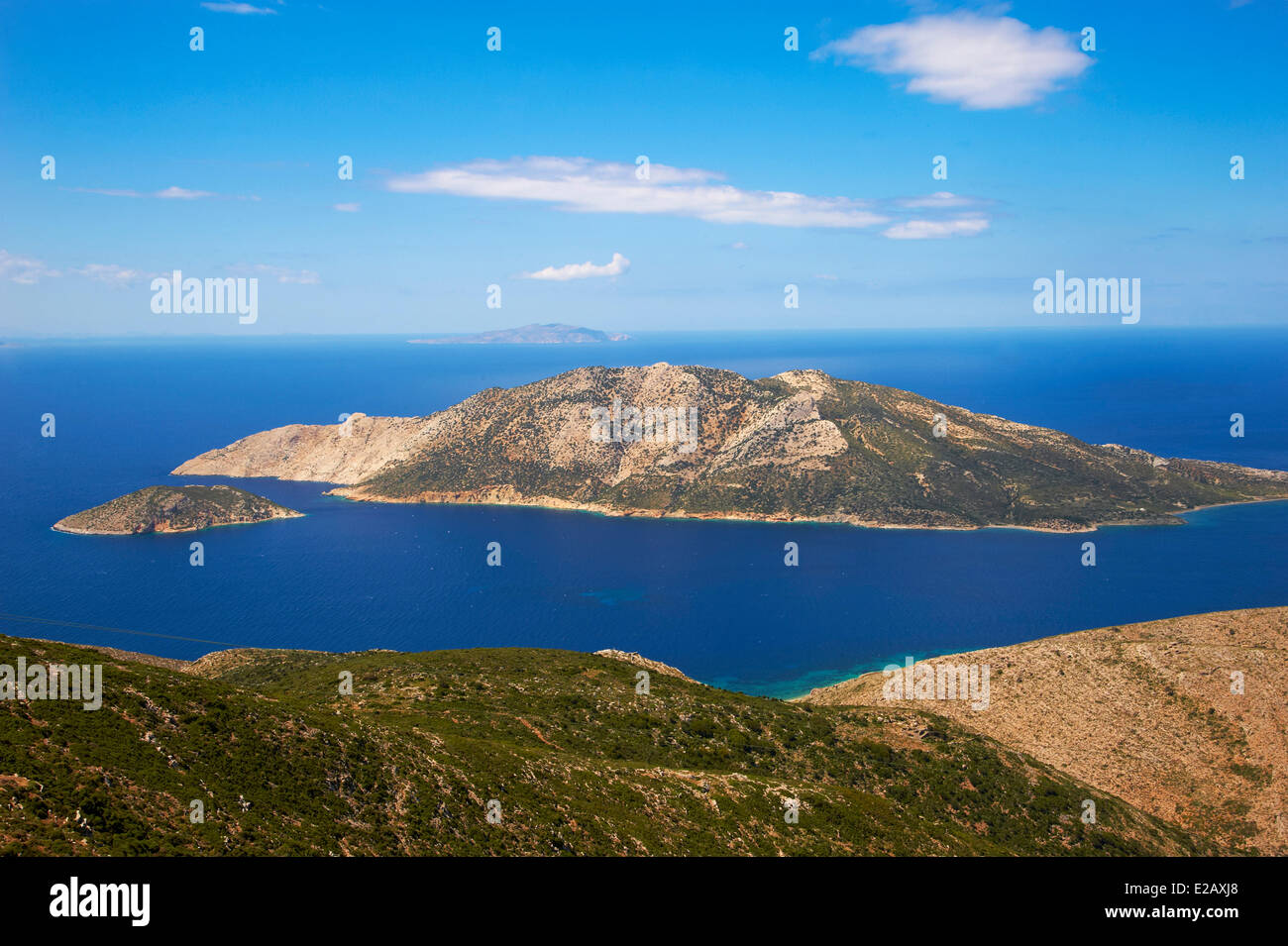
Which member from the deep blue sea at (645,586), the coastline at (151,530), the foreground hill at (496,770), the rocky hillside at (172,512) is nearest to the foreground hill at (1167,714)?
the foreground hill at (496,770)

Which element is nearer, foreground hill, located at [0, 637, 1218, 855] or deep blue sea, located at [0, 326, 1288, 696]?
foreground hill, located at [0, 637, 1218, 855]

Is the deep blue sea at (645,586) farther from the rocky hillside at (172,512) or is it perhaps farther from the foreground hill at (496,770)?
the foreground hill at (496,770)

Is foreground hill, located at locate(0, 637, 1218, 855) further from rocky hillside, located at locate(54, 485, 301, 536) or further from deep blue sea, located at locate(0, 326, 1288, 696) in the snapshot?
rocky hillside, located at locate(54, 485, 301, 536)

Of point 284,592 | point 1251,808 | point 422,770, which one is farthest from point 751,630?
point 422,770

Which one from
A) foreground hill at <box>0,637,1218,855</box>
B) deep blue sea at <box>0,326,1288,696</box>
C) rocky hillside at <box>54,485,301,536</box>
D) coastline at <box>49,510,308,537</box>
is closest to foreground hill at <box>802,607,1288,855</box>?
foreground hill at <box>0,637,1218,855</box>

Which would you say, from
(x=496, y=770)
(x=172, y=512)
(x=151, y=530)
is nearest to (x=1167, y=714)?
(x=496, y=770)

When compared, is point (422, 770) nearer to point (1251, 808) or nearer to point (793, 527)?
point (1251, 808)
